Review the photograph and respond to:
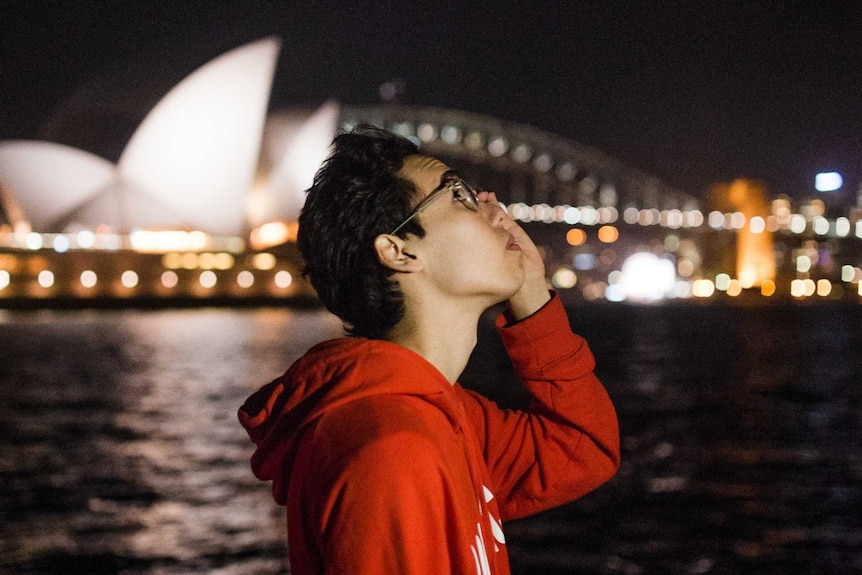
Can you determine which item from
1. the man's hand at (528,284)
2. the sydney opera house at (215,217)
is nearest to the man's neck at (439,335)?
the man's hand at (528,284)

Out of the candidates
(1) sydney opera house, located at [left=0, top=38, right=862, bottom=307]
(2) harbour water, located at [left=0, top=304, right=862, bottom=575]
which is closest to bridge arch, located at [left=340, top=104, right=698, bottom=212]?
(1) sydney opera house, located at [left=0, top=38, right=862, bottom=307]

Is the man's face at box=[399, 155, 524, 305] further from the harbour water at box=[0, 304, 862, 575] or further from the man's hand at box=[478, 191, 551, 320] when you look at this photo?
the harbour water at box=[0, 304, 862, 575]

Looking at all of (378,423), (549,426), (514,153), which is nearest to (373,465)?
(378,423)

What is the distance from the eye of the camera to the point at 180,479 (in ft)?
20.6

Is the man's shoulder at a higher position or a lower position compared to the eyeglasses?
lower

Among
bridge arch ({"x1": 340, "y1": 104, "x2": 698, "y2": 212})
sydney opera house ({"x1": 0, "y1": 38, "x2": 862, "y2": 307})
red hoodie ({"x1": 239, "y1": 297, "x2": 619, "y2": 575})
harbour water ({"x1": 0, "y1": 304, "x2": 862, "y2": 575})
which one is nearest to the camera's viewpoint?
red hoodie ({"x1": 239, "y1": 297, "x2": 619, "y2": 575})

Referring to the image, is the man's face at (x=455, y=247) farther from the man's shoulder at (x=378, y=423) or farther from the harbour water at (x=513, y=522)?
the harbour water at (x=513, y=522)

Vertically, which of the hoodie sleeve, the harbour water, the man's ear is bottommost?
the harbour water

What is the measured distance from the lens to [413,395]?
75 centimetres

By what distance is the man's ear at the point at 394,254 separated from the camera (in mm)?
881

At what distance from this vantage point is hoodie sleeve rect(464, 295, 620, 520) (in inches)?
41.3

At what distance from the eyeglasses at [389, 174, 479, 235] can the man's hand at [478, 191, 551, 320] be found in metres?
0.08

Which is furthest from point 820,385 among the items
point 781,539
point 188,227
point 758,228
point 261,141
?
point 758,228

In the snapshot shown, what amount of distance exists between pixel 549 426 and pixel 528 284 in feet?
0.58
